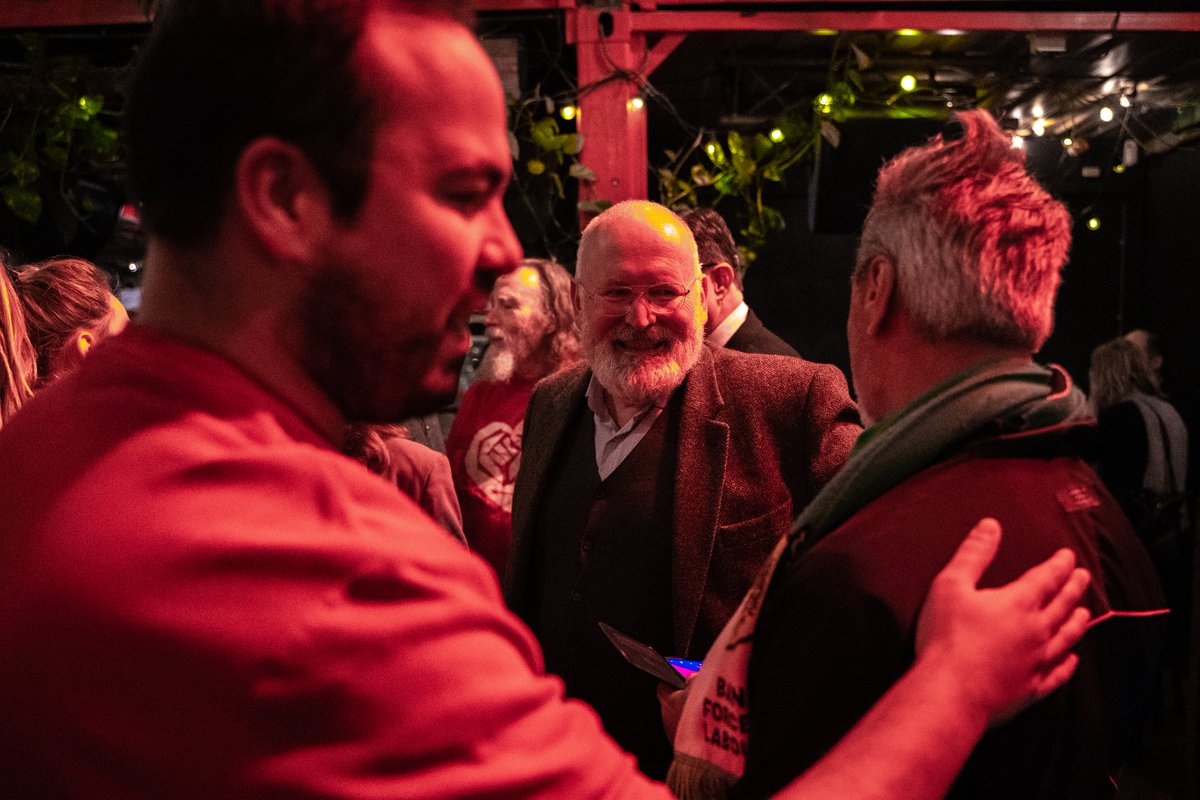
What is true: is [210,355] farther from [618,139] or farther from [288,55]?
[618,139]

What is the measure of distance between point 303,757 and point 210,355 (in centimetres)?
27

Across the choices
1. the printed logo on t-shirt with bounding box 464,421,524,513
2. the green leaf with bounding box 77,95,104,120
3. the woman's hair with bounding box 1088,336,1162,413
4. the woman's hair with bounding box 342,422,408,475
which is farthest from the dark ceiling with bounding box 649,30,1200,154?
the woman's hair with bounding box 342,422,408,475

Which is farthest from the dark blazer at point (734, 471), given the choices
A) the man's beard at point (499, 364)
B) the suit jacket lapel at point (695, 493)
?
the man's beard at point (499, 364)

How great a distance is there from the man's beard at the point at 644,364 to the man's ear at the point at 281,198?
1.75 m

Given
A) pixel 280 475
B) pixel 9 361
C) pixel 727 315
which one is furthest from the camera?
pixel 727 315

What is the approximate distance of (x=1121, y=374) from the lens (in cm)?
585

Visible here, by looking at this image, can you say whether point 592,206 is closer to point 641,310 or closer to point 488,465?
point 488,465

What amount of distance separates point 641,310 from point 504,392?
4.66ft

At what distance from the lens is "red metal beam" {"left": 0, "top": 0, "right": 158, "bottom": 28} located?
4457 mm

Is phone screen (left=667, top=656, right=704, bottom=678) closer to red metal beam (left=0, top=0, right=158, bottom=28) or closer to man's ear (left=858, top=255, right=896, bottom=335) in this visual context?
man's ear (left=858, top=255, right=896, bottom=335)

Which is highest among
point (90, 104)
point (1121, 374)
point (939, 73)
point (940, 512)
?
point (939, 73)

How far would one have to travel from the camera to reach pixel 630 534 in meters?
2.35

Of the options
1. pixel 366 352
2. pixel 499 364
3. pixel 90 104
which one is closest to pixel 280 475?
pixel 366 352

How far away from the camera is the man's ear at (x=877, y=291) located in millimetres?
1357
